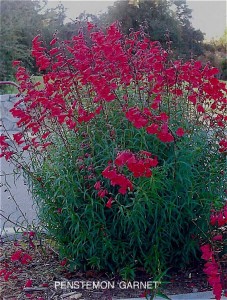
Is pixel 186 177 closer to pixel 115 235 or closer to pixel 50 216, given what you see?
pixel 115 235

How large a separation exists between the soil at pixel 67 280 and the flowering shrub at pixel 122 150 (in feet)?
0.30

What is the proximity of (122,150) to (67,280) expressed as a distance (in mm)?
938

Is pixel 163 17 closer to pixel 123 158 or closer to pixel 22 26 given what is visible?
pixel 22 26

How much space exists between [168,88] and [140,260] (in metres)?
1.06

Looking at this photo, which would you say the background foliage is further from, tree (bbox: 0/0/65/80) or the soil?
the soil

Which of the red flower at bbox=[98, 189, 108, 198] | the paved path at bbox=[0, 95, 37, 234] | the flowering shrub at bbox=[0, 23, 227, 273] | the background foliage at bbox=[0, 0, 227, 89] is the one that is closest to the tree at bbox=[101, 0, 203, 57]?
the background foliage at bbox=[0, 0, 227, 89]

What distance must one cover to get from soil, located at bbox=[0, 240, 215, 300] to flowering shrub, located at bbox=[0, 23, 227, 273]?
91mm

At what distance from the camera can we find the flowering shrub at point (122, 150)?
3.12m

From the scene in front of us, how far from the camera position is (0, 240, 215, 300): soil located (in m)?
3.29

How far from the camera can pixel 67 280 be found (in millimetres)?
3432

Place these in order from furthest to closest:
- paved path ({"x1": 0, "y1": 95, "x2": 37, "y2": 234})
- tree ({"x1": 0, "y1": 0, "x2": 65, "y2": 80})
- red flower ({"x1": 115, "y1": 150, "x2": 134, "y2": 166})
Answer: tree ({"x1": 0, "y1": 0, "x2": 65, "y2": 80}) < paved path ({"x1": 0, "y1": 95, "x2": 37, "y2": 234}) < red flower ({"x1": 115, "y1": 150, "x2": 134, "y2": 166})

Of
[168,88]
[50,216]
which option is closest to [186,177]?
[168,88]

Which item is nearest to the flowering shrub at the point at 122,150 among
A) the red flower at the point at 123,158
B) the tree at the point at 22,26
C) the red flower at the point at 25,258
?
the red flower at the point at 25,258

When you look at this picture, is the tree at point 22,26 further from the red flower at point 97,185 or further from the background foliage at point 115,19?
the red flower at point 97,185
